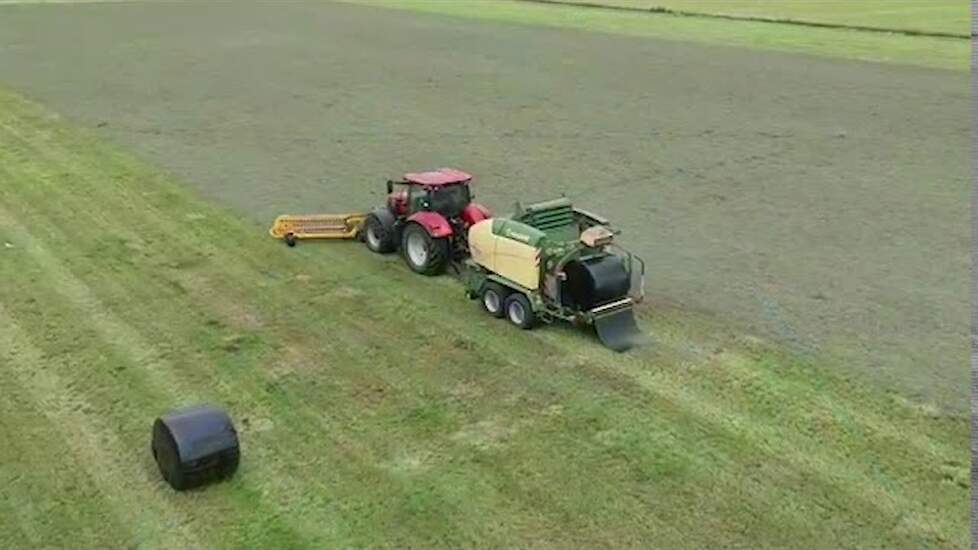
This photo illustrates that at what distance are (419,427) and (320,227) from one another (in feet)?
14.6

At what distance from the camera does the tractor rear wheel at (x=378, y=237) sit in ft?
34.1

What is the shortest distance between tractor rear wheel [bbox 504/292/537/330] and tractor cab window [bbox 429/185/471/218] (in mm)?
1511

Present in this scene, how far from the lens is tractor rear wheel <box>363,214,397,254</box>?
10.4 metres

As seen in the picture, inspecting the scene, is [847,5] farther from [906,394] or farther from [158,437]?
[158,437]

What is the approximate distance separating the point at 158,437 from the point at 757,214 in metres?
7.74

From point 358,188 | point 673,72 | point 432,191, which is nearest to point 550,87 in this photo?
point 673,72

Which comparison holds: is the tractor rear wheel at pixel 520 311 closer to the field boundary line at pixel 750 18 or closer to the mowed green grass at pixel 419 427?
the mowed green grass at pixel 419 427

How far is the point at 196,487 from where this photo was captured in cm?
629

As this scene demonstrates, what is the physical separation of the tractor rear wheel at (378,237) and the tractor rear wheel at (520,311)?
2109mm

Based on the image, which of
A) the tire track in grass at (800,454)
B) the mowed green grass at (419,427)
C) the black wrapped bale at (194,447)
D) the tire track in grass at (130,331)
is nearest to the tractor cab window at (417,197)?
the mowed green grass at (419,427)

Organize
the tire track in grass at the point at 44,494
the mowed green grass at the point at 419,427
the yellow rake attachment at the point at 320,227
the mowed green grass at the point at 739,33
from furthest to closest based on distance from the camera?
the mowed green grass at the point at 739,33 < the yellow rake attachment at the point at 320,227 < the mowed green grass at the point at 419,427 < the tire track in grass at the point at 44,494

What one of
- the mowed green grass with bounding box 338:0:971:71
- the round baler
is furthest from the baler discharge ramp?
the mowed green grass with bounding box 338:0:971:71

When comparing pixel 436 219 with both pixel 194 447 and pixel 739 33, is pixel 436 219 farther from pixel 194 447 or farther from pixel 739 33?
pixel 739 33

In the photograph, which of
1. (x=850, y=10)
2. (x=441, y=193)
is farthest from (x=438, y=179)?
(x=850, y=10)
